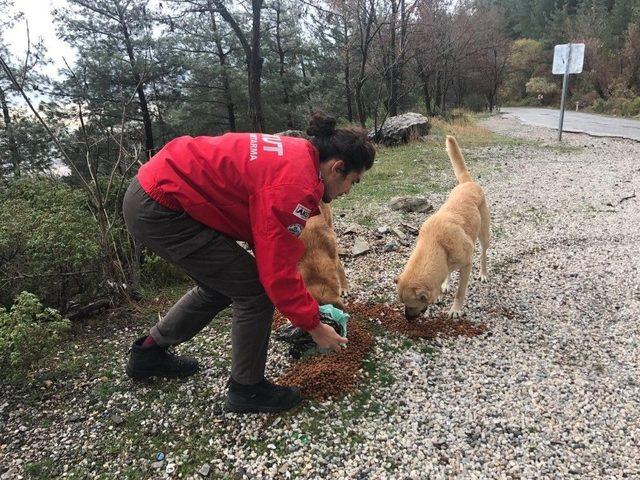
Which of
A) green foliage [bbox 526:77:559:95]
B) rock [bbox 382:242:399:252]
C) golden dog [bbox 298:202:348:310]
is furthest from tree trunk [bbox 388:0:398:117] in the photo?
green foliage [bbox 526:77:559:95]

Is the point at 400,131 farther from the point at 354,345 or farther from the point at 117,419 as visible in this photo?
the point at 117,419

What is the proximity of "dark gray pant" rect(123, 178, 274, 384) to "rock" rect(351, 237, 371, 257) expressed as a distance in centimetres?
324

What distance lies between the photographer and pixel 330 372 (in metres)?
3.27

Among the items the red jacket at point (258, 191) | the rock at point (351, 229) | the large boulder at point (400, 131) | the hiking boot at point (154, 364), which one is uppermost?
the red jacket at point (258, 191)

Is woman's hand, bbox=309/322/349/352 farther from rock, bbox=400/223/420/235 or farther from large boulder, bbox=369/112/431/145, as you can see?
large boulder, bbox=369/112/431/145

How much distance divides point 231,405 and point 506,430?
1.85 m

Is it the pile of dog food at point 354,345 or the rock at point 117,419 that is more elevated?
the rock at point 117,419

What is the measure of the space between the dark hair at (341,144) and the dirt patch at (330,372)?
1.66 meters

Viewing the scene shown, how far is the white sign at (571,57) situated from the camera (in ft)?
48.8

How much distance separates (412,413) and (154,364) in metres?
1.94

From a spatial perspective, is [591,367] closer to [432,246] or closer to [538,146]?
[432,246]

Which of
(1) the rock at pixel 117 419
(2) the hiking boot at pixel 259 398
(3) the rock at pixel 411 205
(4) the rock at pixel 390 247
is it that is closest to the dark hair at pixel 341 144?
(2) the hiking boot at pixel 259 398

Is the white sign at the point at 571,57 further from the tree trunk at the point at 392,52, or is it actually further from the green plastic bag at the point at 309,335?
the green plastic bag at the point at 309,335

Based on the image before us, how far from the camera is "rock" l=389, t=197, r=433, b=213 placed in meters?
7.64
